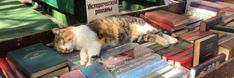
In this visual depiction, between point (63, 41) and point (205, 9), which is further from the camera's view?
point (205, 9)

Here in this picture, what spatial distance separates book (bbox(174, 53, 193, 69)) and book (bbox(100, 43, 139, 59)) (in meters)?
0.22

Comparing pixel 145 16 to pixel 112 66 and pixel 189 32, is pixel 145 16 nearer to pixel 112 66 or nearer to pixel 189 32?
pixel 189 32

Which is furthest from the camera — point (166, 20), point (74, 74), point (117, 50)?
point (166, 20)

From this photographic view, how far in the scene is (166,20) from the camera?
1.51m

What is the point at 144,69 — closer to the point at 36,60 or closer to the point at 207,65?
the point at 207,65

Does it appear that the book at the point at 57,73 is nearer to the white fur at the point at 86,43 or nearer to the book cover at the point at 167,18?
the white fur at the point at 86,43

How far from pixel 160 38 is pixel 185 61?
23cm

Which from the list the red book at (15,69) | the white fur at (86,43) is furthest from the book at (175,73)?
the red book at (15,69)

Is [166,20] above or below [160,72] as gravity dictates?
above

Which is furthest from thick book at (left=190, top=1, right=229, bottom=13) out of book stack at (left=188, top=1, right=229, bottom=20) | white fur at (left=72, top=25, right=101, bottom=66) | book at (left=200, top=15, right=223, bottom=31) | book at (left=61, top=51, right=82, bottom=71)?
book at (left=61, top=51, right=82, bottom=71)

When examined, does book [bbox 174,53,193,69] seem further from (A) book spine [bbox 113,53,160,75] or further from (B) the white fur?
(B) the white fur

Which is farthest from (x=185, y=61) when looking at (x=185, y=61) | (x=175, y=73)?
(x=175, y=73)

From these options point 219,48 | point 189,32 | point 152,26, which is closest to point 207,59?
point 219,48

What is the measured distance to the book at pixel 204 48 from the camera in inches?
43.7
